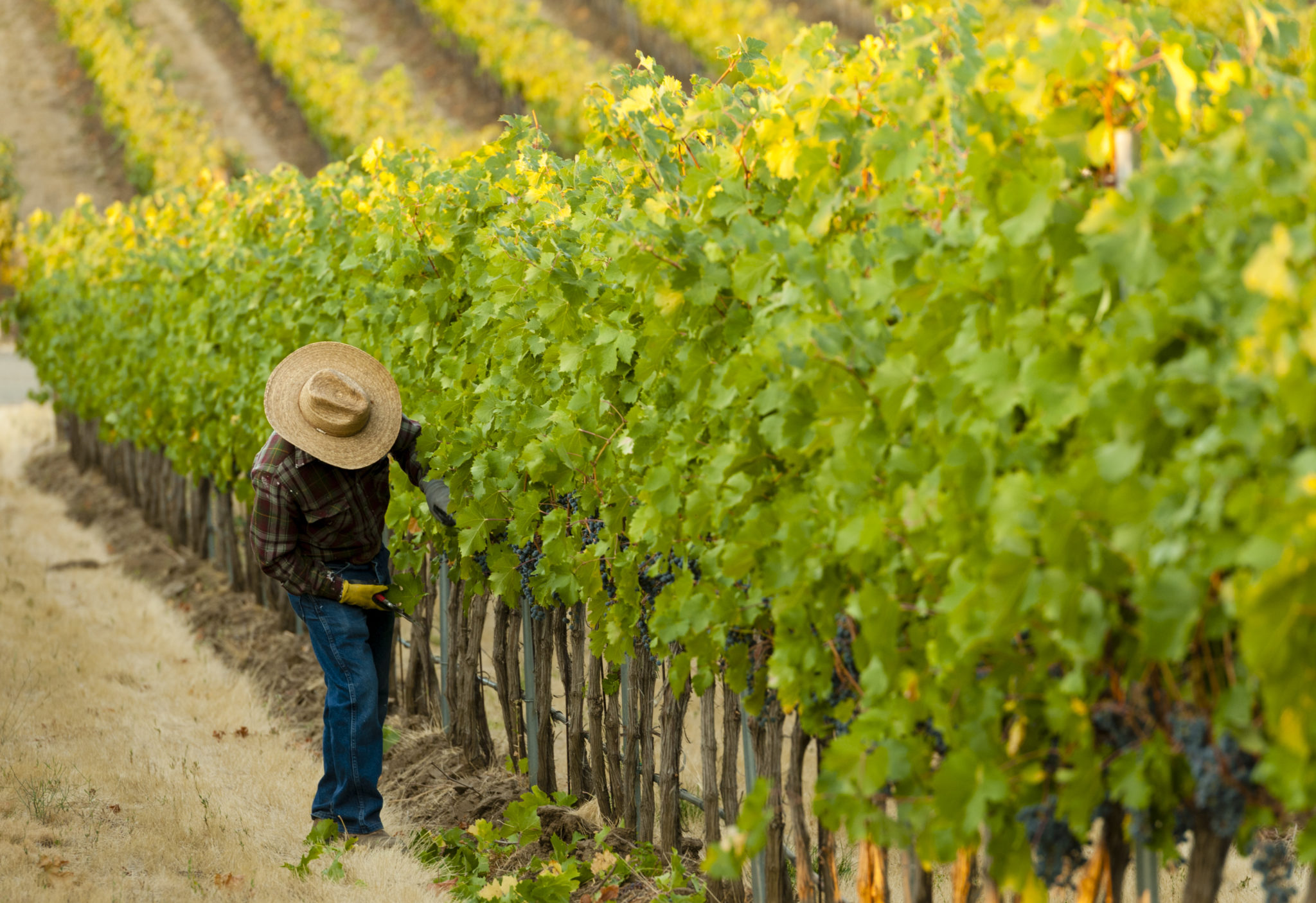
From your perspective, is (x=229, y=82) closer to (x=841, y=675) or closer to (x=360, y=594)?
(x=360, y=594)

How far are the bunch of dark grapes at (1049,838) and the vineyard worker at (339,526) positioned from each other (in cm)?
289

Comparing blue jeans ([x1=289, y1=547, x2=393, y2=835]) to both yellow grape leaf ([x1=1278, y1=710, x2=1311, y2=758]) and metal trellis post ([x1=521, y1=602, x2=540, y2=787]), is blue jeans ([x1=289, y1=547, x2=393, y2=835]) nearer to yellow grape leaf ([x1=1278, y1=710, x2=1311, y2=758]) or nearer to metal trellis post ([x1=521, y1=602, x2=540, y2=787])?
metal trellis post ([x1=521, y1=602, x2=540, y2=787])

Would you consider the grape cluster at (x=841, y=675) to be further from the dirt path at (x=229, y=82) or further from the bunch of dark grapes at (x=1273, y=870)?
the dirt path at (x=229, y=82)

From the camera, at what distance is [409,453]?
5.05 metres

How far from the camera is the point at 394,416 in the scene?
4773 mm

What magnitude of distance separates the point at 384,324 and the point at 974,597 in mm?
4038

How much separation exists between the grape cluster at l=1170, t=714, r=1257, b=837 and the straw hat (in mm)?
3181

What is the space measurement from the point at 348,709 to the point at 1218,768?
3363 mm

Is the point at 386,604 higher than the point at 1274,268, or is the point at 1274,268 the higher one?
the point at 1274,268

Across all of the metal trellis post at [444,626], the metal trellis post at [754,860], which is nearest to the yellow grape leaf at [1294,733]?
the metal trellis post at [754,860]

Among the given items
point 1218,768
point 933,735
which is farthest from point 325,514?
point 1218,768

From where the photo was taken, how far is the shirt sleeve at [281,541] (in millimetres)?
4453

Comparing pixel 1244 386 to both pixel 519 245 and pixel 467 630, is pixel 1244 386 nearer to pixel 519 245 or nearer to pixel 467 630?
pixel 519 245

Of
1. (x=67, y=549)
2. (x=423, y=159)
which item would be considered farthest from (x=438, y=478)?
(x=67, y=549)
